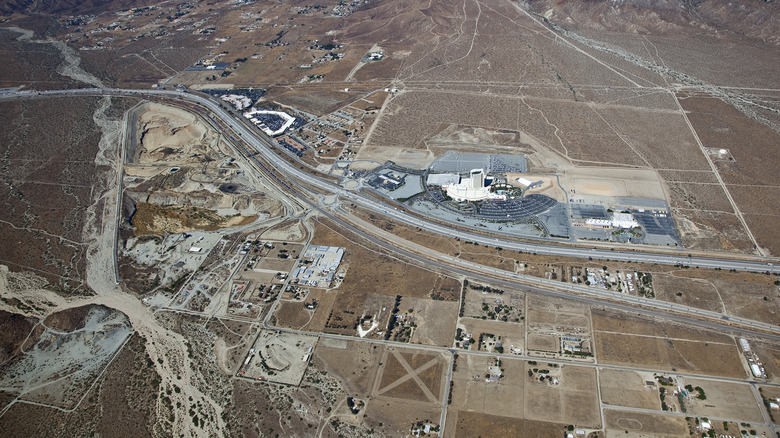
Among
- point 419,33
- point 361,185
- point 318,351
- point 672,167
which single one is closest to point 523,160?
point 672,167

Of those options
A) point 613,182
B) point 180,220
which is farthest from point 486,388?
point 180,220

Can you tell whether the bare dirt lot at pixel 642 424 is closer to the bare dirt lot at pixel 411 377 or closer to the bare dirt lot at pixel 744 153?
the bare dirt lot at pixel 411 377

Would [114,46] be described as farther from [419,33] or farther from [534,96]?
[534,96]

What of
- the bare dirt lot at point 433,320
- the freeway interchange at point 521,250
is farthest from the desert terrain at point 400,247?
the freeway interchange at point 521,250

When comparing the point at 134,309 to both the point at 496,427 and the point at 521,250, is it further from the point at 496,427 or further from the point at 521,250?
the point at 521,250

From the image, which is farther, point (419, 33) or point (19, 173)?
point (419, 33)
